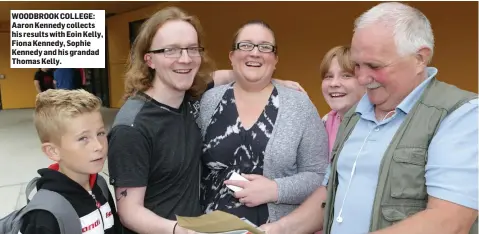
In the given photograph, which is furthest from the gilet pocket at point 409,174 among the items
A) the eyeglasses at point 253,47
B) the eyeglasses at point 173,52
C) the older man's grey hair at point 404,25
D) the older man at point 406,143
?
the eyeglasses at point 173,52

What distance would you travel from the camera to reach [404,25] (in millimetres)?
1342

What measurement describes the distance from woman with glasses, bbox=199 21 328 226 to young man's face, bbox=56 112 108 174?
1.65 feet

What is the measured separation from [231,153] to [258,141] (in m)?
0.14

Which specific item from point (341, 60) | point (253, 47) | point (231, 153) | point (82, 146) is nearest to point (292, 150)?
point (231, 153)

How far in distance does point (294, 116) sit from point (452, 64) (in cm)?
481

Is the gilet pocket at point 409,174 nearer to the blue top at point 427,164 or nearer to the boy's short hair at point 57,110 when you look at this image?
the blue top at point 427,164

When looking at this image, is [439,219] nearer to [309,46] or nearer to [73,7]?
[309,46]

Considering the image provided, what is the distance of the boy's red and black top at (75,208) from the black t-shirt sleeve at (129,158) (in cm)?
14

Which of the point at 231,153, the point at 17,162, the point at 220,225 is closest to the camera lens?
the point at 220,225

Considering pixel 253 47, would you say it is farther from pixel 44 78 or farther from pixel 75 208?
pixel 44 78

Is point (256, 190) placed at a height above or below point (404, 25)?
below

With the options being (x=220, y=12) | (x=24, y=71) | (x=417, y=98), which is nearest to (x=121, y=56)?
(x=220, y=12)

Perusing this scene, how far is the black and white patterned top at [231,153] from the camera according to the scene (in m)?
1.93

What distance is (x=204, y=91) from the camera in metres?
2.17
